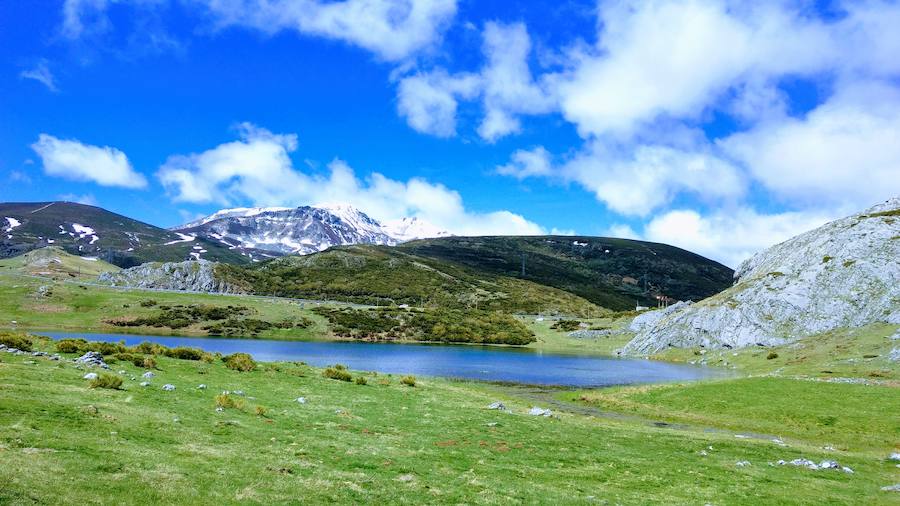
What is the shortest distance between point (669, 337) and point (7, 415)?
127134 millimetres

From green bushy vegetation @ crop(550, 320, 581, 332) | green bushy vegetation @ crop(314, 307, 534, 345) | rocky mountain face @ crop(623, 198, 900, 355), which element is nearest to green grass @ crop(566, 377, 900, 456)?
rocky mountain face @ crop(623, 198, 900, 355)

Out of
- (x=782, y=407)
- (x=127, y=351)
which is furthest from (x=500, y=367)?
(x=127, y=351)

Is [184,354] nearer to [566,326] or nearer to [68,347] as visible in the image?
[68,347]

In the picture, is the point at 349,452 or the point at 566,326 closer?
the point at 349,452

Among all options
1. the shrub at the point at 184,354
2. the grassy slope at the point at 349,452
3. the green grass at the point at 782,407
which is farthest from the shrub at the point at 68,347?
the green grass at the point at 782,407

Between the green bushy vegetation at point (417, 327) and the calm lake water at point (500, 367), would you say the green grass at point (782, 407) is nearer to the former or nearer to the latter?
the calm lake water at point (500, 367)

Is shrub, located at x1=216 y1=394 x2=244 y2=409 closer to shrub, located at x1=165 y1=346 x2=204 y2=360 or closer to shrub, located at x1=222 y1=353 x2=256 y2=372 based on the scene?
shrub, located at x1=222 y1=353 x2=256 y2=372

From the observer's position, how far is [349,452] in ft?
73.6

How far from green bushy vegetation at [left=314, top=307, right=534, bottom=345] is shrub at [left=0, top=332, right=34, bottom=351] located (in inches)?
4432

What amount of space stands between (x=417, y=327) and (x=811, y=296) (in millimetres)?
103290

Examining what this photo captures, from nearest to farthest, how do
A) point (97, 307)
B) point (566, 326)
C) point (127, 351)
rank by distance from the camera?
point (127, 351)
point (97, 307)
point (566, 326)

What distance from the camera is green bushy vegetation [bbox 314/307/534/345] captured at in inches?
6073

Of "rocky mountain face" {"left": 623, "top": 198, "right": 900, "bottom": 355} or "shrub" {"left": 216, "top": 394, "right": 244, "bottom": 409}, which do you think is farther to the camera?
"rocky mountain face" {"left": 623, "top": 198, "right": 900, "bottom": 355}

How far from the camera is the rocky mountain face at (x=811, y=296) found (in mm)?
97250
